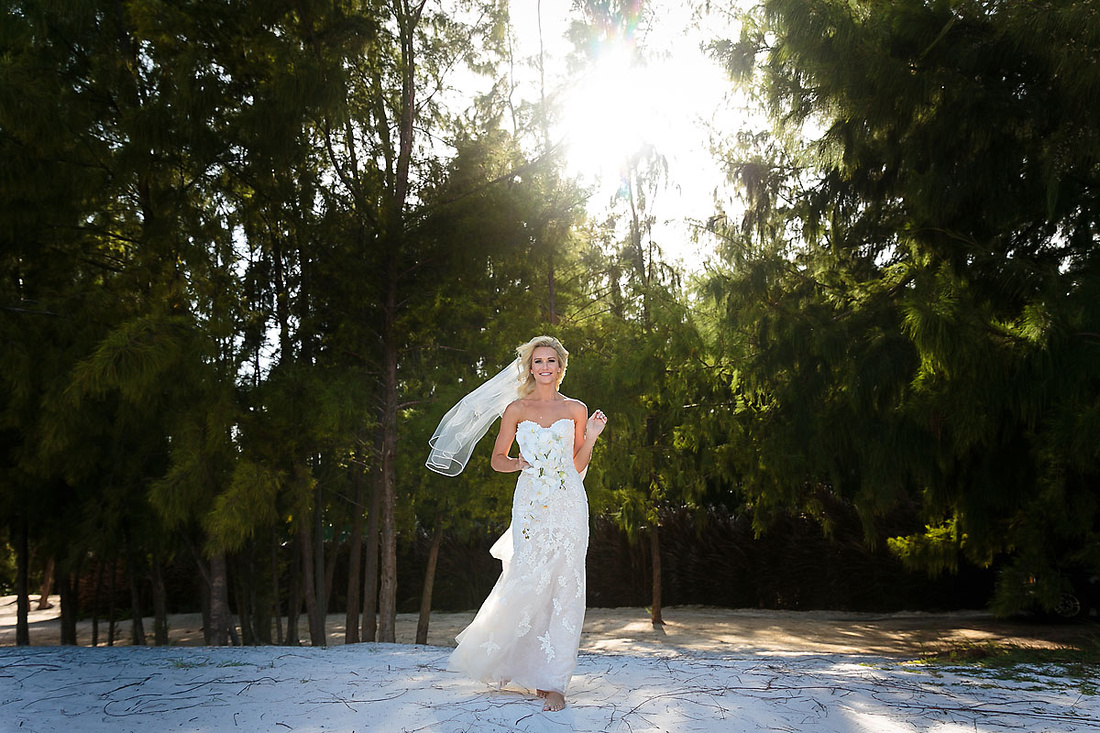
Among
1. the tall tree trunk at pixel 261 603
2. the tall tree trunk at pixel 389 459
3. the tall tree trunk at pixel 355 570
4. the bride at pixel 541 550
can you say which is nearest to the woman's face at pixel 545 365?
the bride at pixel 541 550

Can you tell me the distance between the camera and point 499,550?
4.33 meters

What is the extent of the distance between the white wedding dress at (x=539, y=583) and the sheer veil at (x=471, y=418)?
729 mm

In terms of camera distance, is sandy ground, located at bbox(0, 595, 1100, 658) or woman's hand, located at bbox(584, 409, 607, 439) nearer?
woman's hand, located at bbox(584, 409, 607, 439)

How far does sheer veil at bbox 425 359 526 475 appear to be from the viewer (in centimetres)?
479

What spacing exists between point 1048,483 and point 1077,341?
1.59m

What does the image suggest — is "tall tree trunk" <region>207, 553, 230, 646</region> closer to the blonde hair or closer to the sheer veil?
the sheer veil

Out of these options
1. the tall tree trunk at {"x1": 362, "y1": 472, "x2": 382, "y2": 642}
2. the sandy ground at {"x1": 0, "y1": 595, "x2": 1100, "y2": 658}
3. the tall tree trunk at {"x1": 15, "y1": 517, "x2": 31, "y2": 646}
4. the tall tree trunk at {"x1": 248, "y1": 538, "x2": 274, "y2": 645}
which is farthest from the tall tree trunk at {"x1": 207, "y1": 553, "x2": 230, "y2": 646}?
the sandy ground at {"x1": 0, "y1": 595, "x2": 1100, "y2": 658}

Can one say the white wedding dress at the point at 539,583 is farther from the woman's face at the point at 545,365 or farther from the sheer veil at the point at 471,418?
the sheer veil at the point at 471,418

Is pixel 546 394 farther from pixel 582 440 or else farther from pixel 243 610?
pixel 243 610

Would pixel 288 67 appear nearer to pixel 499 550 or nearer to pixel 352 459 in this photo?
pixel 352 459

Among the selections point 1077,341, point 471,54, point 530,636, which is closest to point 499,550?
point 530,636

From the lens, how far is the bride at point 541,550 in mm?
3768

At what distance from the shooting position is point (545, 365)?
4.14 m

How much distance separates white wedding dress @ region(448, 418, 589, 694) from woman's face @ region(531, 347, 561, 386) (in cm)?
23
